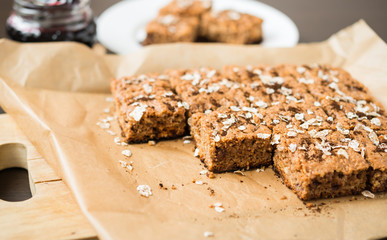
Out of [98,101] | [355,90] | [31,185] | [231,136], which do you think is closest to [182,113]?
[231,136]

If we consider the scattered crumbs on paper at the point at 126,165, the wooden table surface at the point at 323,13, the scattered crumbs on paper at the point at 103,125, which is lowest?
the scattered crumbs on paper at the point at 126,165

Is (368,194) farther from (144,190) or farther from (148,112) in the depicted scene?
(148,112)

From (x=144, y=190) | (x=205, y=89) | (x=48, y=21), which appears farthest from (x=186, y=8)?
(x=144, y=190)

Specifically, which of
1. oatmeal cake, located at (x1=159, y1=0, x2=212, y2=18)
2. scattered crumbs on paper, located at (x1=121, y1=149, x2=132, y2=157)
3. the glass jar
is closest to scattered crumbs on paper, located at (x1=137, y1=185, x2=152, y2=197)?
scattered crumbs on paper, located at (x1=121, y1=149, x2=132, y2=157)

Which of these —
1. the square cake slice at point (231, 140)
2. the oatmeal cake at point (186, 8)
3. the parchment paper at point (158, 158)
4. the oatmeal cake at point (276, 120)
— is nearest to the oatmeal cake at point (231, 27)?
the oatmeal cake at point (186, 8)

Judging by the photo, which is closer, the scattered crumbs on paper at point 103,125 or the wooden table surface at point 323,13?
the scattered crumbs on paper at point 103,125

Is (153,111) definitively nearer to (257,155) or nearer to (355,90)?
(257,155)

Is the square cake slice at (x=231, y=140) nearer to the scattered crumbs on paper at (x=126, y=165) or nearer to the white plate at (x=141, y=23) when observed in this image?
the scattered crumbs on paper at (x=126, y=165)
